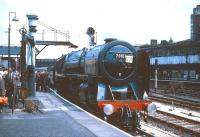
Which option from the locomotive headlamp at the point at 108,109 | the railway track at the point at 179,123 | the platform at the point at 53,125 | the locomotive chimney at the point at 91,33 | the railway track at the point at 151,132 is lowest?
the railway track at the point at 151,132

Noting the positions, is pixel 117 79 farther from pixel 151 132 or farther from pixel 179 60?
pixel 179 60

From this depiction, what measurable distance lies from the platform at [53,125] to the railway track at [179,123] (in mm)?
2883

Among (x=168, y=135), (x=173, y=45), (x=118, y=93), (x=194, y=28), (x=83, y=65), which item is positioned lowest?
(x=168, y=135)

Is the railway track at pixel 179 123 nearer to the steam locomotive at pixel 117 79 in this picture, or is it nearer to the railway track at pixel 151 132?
the railway track at pixel 151 132

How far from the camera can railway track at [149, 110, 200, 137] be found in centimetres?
1291

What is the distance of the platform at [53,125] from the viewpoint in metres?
10.0

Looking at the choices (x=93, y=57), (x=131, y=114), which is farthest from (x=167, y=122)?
(x=93, y=57)

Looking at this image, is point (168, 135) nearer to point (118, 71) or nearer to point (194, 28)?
point (118, 71)

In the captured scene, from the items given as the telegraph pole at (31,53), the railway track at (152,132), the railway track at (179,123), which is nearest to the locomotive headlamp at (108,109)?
the railway track at (152,132)

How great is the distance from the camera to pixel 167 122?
14578 millimetres

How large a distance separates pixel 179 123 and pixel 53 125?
213 inches

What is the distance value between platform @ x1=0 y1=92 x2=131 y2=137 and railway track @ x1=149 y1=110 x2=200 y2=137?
288 cm

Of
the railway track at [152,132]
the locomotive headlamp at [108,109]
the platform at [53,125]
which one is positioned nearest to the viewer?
the platform at [53,125]

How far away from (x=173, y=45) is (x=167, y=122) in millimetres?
34334
